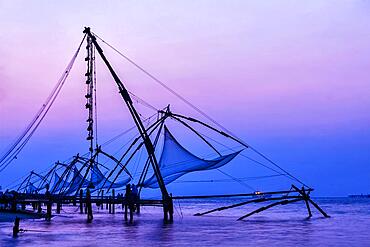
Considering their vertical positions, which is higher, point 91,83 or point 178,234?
point 91,83

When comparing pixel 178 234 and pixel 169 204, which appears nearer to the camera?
pixel 178 234

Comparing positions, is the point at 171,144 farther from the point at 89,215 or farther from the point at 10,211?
the point at 10,211

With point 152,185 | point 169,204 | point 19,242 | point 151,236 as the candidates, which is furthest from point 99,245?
point 152,185

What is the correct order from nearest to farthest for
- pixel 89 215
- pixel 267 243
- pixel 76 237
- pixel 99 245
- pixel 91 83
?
pixel 99 245
pixel 267 243
pixel 76 237
pixel 91 83
pixel 89 215

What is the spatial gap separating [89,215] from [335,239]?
1611 cm

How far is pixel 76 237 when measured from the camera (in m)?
19.4

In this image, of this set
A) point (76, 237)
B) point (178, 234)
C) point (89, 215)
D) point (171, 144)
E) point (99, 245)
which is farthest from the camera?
point (89, 215)

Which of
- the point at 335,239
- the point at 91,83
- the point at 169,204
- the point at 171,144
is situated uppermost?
the point at 91,83

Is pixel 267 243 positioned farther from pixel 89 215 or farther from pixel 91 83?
pixel 89 215

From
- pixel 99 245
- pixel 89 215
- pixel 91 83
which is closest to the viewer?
pixel 99 245

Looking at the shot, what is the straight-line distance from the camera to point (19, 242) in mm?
16953

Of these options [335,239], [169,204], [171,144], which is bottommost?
[335,239]

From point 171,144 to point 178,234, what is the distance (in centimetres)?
507

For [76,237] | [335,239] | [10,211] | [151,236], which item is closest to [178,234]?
[151,236]
